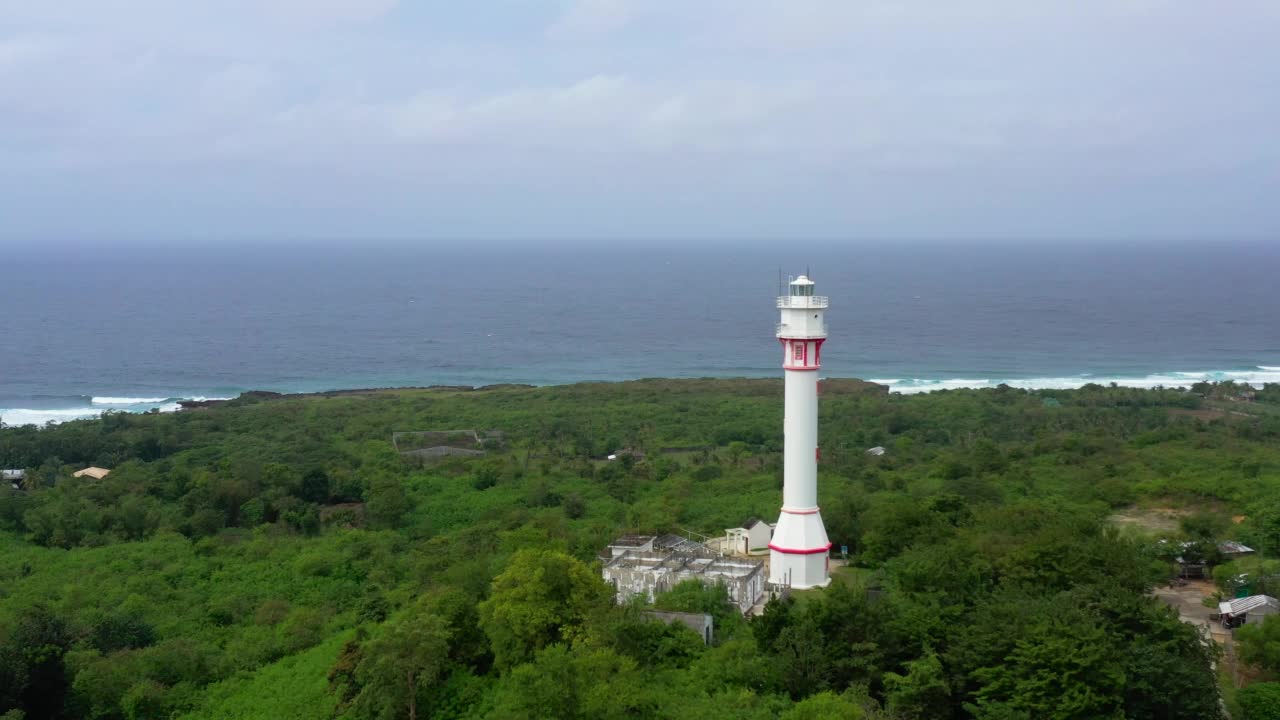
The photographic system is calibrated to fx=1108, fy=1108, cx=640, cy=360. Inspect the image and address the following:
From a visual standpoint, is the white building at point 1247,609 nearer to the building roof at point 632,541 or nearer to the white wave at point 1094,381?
the building roof at point 632,541

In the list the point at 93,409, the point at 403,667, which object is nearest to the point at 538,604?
the point at 403,667

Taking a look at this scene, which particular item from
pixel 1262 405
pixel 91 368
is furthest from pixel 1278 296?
pixel 91 368

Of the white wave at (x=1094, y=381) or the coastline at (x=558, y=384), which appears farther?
the white wave at (x=1094, y=381)

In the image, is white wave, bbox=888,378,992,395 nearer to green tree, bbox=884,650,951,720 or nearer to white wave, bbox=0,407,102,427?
white wave, bbox=0,407,102,427

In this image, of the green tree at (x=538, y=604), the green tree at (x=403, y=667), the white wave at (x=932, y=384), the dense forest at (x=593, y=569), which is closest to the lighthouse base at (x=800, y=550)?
the dense forest at (x=593, y=569)

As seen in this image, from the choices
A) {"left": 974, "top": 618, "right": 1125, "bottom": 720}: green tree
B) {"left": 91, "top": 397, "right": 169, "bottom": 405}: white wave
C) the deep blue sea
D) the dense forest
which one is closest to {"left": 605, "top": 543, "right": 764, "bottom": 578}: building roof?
the dense forest

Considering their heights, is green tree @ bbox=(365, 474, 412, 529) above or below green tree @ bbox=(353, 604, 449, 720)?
below
